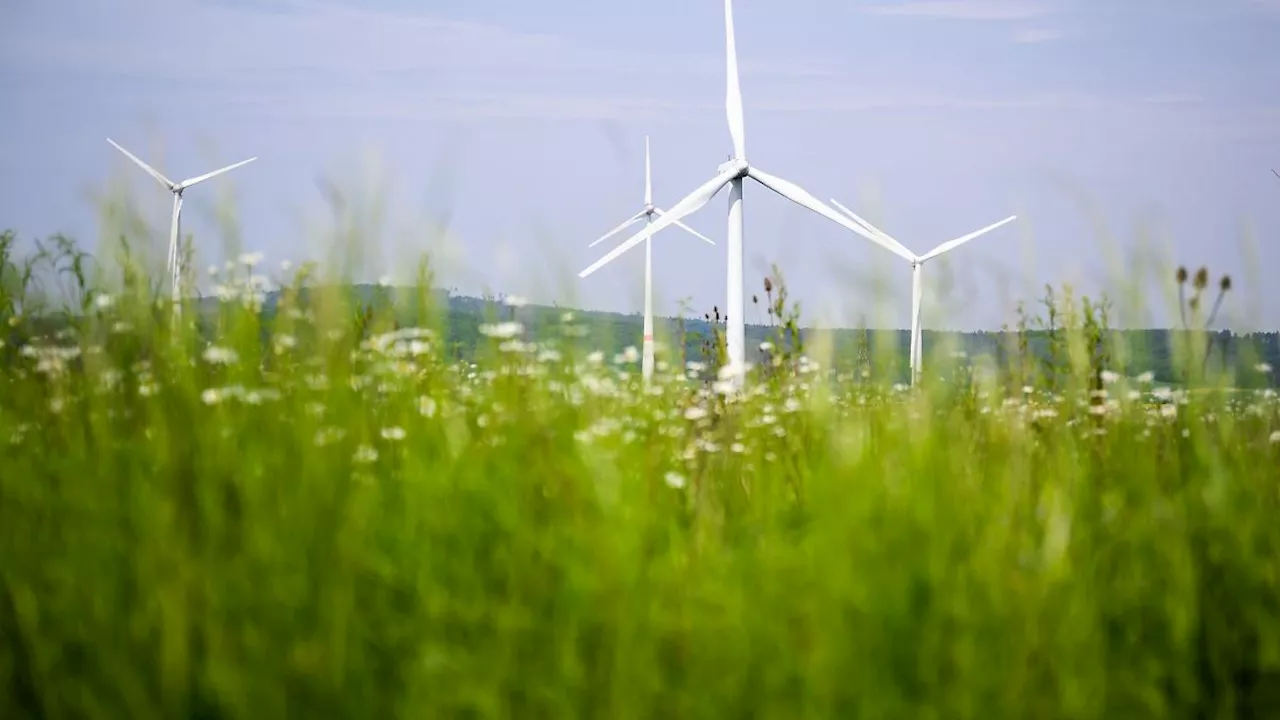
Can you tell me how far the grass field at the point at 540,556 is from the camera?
12.0 ft

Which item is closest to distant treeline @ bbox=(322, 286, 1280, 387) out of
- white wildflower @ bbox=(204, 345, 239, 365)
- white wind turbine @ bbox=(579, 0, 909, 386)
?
white wildflower @ bbox=(204, 345, 239, 365)

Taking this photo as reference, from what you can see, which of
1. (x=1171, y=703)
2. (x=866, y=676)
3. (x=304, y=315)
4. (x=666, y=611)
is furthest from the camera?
(x=304, y=315)

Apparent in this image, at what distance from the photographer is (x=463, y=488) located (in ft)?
14.3

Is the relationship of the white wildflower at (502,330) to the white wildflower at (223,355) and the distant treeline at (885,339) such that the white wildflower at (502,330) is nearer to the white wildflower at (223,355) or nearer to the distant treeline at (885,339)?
the distant treeline at (885,339)

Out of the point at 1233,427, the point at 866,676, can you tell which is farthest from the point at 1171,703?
the point at 1233,427

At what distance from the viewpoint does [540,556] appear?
411 centimetres

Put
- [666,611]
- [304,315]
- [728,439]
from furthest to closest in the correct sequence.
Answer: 1. [728,439]
2. [304,315]
3. [666,611]

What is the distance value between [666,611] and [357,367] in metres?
2.37

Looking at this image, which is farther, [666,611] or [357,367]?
[357,367]

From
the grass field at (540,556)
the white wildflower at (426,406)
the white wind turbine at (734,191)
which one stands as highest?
the white wind turbine at (734,191)

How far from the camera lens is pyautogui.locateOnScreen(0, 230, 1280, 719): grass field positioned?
3660 mm

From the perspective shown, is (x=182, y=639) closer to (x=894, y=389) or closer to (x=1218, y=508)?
(x=894, y=389)

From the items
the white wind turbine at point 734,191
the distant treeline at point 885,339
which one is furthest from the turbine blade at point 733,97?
the distant treeline at point 885,339

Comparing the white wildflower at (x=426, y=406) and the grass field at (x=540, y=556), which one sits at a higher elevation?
the white wildflower at (x=426, y=406)
